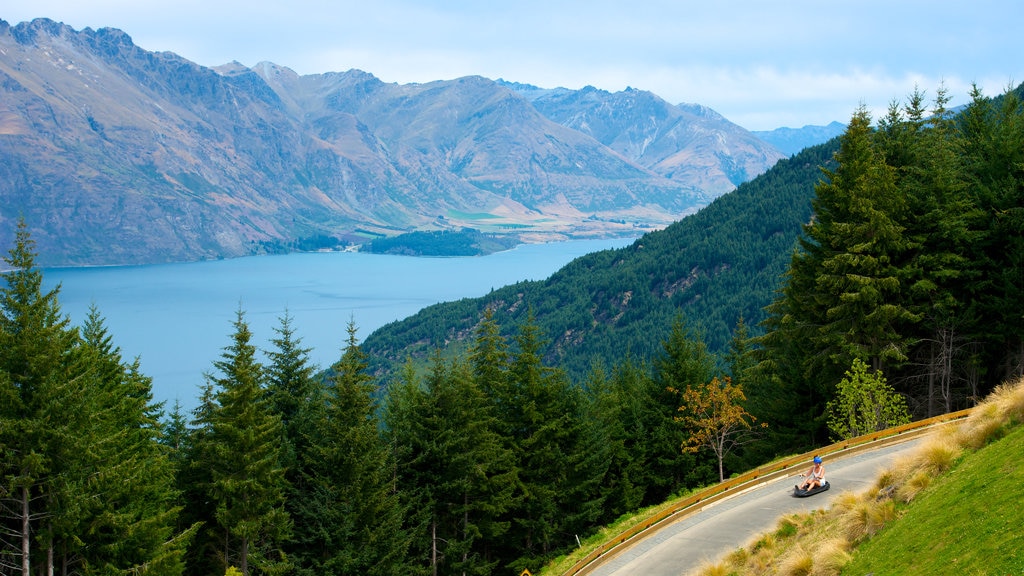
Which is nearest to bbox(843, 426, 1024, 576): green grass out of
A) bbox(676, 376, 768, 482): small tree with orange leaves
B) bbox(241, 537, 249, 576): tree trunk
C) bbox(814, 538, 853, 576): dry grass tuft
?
bbox(814, 538, 853, 576): dry grass tuft

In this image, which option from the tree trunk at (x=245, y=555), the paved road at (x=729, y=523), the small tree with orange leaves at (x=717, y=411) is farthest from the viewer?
the small tree with orange leaves at (x=717, y=411)

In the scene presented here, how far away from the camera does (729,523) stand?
24.3 m

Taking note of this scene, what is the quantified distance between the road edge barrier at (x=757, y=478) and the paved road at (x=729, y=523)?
345 millimetres

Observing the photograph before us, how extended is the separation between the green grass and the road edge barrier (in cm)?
1137

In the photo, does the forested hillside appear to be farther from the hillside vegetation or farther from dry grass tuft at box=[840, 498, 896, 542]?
dry grass tuft at box=[840, 498, 896, 542]

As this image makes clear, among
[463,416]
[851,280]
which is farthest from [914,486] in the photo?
[463,416]

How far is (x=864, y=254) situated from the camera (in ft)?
113

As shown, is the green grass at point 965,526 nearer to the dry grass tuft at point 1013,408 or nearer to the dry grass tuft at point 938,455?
the dry grass tuft at point 938,455

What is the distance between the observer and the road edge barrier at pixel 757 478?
2577cm

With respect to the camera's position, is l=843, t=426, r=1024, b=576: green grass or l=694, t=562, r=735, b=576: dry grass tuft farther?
l=694, t=562, r=735, b=576: dry grass tuft

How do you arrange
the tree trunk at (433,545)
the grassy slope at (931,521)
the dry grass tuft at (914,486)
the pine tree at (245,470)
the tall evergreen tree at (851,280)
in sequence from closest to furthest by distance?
1. the grassy slope at (931,521)
2. the dry grass tuft at (914,486)
3. the pine tree at (245,470)
4. the tall evergreen tree at (851,280)
5. the tree trunk at (433,545)

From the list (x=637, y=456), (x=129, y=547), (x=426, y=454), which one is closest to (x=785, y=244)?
(x=637, y=456)

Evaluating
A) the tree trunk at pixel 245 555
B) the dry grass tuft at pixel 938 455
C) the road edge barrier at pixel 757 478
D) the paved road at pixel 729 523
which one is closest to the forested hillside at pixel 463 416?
the tree trunk at pixel 245 555

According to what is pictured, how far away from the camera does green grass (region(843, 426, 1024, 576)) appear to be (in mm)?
11289
